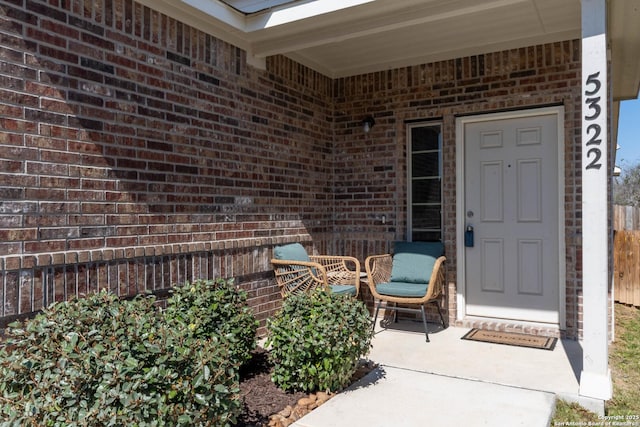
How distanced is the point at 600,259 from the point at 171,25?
334 cm

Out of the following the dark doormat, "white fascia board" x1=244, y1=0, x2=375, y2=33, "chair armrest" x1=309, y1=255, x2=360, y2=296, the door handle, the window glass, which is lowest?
the dark doormat

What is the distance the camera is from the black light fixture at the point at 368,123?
5.20m

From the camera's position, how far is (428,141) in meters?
5.10

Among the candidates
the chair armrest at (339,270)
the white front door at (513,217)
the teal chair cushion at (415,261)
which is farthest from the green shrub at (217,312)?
the white front door at (513,217)

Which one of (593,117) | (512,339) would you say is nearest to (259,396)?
(512,339)

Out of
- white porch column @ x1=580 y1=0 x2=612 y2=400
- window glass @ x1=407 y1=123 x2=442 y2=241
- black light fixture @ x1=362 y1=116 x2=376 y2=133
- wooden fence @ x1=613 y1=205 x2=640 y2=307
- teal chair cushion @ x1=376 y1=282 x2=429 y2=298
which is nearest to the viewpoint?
white porch column @ x1=580 y1=0 x2=612 y2=400

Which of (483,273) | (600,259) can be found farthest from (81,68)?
(483,273)

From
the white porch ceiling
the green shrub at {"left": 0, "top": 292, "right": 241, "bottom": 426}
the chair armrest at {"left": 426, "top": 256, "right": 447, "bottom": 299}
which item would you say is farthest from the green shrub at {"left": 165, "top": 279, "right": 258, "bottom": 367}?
the white porch ceiling

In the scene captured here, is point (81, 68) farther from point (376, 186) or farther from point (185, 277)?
point (376, 186)

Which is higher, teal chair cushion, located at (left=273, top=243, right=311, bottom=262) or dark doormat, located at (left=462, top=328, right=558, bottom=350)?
teal chair cushion, located at (left=273, top=243, right=311, bottom=262)

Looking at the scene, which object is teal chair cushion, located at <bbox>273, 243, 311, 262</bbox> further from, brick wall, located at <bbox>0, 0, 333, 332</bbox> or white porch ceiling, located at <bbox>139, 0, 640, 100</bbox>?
white porch ceiling, located at <bbox>139, 0, 640, 100</bbox>

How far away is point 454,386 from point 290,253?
1.91 metres

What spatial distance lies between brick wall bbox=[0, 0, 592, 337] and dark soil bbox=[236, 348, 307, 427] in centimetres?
85

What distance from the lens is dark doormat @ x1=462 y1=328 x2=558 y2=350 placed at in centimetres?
414
